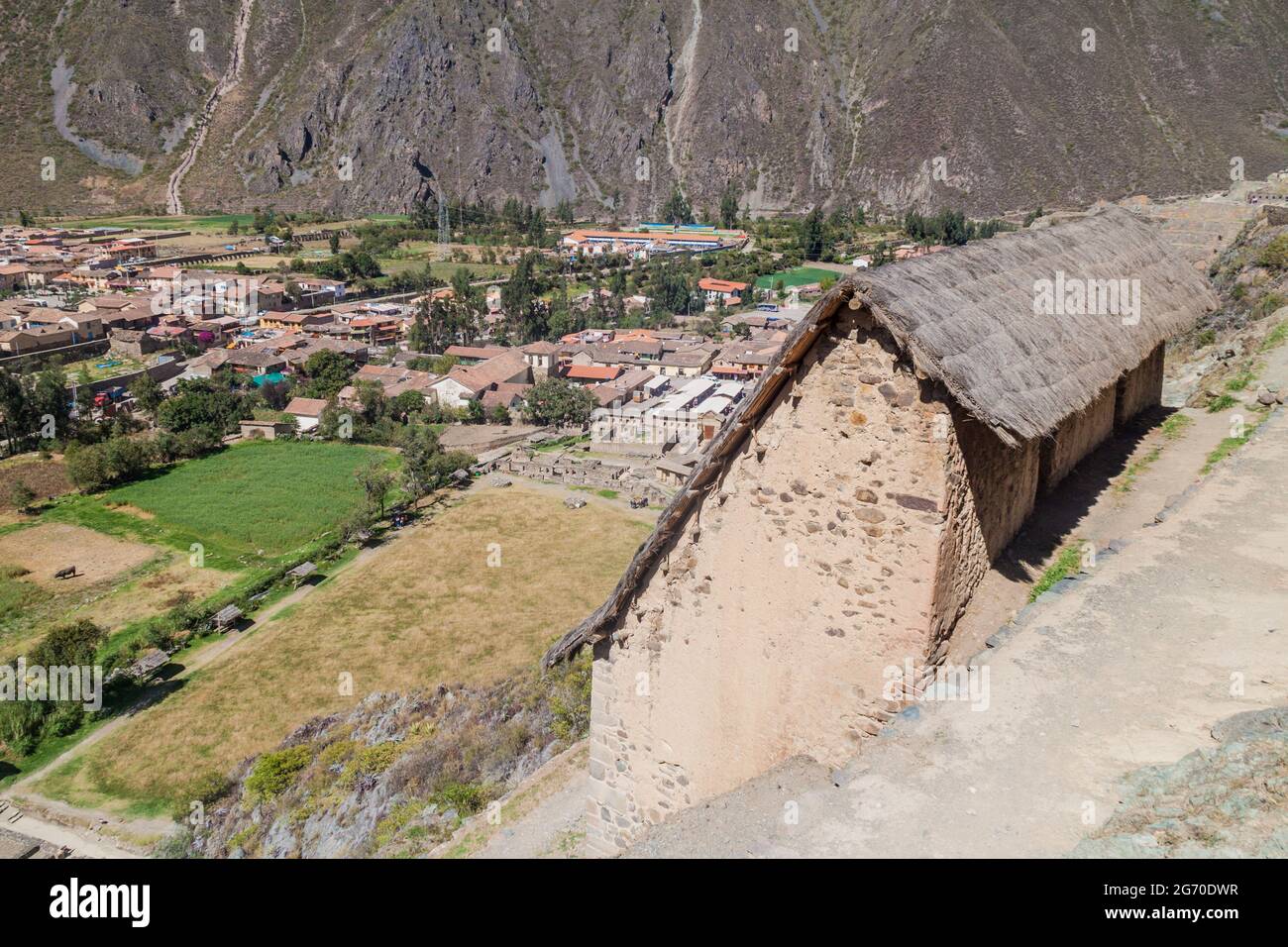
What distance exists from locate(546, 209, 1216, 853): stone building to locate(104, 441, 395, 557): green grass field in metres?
31.0

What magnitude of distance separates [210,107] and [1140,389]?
549 ft

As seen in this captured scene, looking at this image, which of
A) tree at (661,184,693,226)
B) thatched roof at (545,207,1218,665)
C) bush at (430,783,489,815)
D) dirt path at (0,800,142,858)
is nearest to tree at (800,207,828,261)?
tree at (661,184,693,226)

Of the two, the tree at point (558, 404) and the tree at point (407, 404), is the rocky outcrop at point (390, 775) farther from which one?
the tree at point (407, 404)

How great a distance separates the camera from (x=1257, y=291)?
69.5ft

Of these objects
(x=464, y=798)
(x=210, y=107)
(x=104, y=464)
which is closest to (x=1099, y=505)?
(x=464, y=798)

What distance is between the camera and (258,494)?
4031 centimetres

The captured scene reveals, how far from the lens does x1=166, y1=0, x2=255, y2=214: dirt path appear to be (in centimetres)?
13062

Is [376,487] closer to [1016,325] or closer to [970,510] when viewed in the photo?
[1016,325]

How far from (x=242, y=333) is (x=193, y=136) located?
316ft

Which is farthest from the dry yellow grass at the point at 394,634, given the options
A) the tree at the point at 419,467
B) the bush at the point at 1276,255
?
the bush at the point at 1276,255

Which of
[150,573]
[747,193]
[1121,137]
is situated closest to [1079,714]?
[150,573]

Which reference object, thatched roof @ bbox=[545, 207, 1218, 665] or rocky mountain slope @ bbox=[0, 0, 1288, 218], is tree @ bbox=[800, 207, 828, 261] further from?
thatched roof @ bbox=[545, 207, 1218, 665]

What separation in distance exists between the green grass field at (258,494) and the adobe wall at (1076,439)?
3133cm
